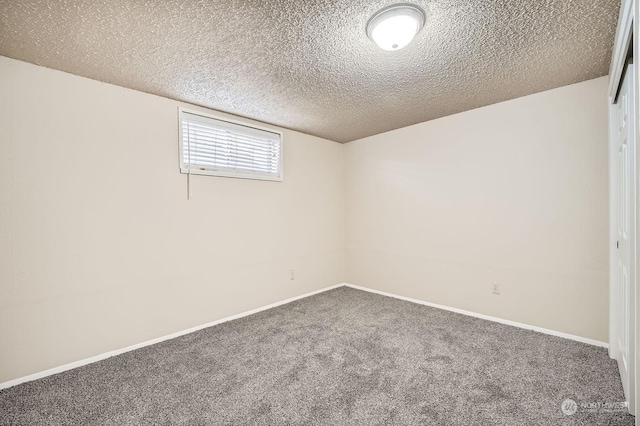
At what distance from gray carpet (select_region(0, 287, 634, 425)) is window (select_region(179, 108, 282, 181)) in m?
1.69

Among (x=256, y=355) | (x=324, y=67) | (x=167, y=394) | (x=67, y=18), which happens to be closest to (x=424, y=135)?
(x=324, y=67)

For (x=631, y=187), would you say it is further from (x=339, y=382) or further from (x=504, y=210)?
(x=339, y=382)

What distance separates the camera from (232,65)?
213 cm

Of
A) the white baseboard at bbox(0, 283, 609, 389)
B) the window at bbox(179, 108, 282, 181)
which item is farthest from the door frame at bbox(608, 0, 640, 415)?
the window at bbox(179, 108, 282, 181)

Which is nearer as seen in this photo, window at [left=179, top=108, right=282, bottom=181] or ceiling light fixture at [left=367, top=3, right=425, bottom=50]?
ceiling light fixture at [left=367, top=3, right=425, bottom=50]

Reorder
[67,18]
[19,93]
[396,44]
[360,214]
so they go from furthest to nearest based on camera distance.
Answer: [360,214], [19,93], [396,44], [67,18]

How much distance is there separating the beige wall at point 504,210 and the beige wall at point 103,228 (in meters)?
1.81

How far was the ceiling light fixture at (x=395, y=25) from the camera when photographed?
1541 millimetres

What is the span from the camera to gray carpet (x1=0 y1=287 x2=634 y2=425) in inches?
64.2

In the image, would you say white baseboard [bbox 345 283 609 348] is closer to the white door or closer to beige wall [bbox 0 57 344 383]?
the white door

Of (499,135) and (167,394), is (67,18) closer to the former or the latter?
(167,394)

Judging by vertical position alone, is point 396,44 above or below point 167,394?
above

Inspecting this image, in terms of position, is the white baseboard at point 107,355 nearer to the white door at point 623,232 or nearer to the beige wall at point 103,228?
the beige wall at point 103,228

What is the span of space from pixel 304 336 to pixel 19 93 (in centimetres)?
289
